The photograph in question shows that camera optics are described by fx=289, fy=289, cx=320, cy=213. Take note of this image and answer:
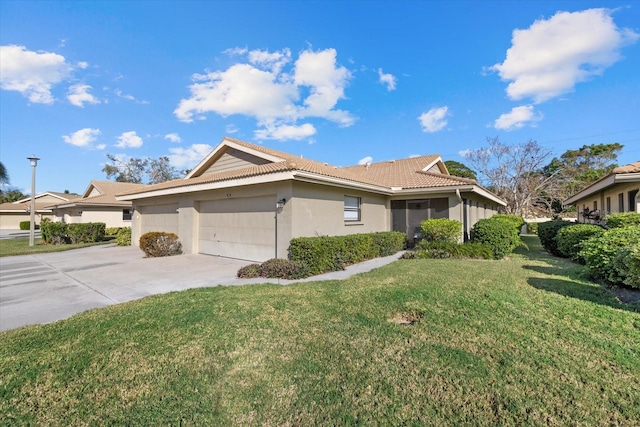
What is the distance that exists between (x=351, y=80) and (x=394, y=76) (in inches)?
96.1

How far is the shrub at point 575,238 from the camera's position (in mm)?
9039

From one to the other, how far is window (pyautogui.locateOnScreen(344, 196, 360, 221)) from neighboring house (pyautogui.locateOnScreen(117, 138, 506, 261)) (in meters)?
0.04

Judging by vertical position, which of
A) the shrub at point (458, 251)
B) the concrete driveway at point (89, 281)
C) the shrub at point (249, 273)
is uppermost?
the shrub at point (458, 251)

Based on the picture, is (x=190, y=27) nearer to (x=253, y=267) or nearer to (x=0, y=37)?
(x=0, y=37)

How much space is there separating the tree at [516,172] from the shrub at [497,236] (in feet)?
75.3

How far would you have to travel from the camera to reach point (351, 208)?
38.6ft

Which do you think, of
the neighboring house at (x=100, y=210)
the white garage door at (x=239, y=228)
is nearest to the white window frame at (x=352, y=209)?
the white garage door at (x=239, y=228)

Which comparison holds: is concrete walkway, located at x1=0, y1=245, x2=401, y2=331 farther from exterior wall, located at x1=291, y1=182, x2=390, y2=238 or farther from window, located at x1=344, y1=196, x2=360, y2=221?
window, located at x1=344, y1=196, x2=360, y2=221

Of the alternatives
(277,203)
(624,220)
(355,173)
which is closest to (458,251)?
(624,220)

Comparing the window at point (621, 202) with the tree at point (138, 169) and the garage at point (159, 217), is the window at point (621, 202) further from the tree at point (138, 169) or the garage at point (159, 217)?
the tree at point (138, 169)

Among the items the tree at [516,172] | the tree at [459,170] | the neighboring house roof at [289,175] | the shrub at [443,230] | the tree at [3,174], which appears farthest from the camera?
the tree at [459,170]

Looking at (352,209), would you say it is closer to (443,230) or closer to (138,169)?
(443,230)

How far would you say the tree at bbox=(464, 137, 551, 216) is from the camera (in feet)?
101

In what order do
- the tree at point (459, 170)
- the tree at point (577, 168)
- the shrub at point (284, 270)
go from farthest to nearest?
the tree at point (459, 170)
the tree at point (577, 168)
the shrub at point (284, 270)
